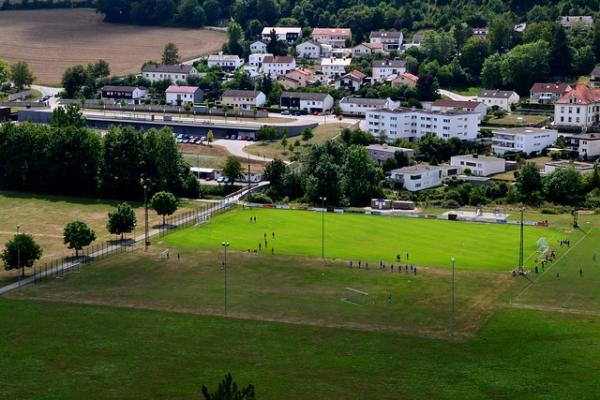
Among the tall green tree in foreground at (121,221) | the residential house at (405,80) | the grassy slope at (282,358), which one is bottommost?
the grassy slope at (282,358)

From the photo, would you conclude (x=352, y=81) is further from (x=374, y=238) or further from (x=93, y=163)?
(x=374, y=238)

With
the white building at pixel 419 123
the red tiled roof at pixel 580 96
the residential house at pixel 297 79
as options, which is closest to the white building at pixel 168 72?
the residential house at pixel 297 79

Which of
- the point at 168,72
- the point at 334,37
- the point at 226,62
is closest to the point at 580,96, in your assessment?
the point at 334,37

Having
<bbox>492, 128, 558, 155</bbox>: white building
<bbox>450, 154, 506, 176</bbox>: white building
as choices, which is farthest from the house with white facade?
<bbox>450, 154, 506, 176</bbox>: white building

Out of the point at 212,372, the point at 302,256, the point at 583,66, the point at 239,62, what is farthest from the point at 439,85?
the point at 212,372

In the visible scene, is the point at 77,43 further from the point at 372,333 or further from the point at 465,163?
the point at 372,333

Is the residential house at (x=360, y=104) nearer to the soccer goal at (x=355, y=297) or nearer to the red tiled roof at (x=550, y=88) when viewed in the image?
the red tiled roof at (x=550, y=88)
